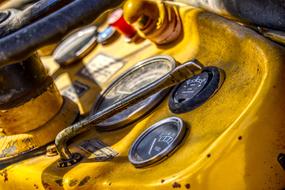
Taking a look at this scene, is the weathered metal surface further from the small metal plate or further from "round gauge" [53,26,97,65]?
"round gauge" [53,26,97,65]

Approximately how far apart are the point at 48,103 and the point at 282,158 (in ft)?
1.72

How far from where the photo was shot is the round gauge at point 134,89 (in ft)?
3.99

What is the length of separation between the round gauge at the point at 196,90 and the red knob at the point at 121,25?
16.0 inches

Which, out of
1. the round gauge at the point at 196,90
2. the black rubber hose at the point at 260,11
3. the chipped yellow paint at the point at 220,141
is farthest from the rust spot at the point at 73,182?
the black rubber hose at the point at 260,11

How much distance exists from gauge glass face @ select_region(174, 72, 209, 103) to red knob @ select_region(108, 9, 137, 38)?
1.32 feet

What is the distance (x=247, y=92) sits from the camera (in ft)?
3.42

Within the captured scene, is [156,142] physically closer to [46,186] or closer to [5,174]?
[46,186]

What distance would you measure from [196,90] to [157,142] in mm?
137

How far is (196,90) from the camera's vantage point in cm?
113

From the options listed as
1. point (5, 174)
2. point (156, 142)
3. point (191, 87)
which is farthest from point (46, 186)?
point (191, 87)

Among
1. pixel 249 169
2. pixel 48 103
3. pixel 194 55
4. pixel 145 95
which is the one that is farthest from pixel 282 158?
pixel 48 103

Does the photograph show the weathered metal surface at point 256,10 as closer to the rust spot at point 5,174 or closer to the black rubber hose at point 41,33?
the black rubber hose at point 41,33

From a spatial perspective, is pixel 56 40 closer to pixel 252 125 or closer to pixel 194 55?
pixel 252 125

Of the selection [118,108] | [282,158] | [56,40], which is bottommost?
[282,158]
